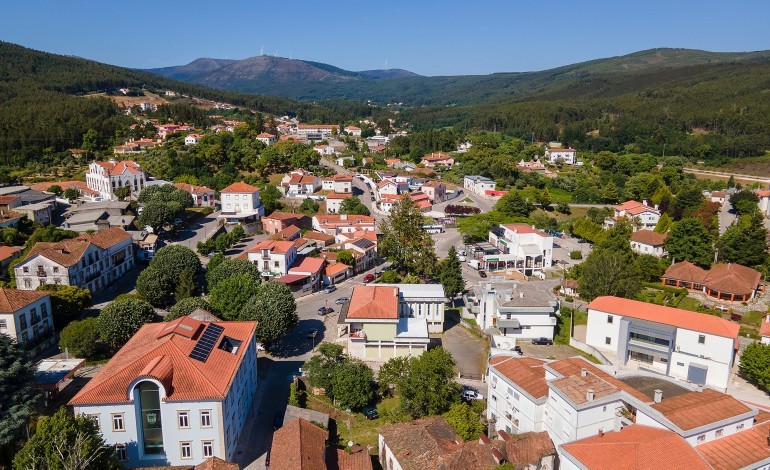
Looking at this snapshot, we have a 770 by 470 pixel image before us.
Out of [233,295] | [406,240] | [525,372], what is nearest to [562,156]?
[406,240]

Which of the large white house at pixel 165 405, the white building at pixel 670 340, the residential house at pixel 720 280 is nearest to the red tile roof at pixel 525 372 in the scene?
the white building at pixel 670 340

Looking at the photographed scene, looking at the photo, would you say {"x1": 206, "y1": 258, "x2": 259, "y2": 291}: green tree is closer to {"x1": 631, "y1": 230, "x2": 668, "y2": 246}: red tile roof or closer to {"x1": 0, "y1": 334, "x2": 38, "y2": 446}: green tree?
{"x1": 0, "y1": 334, "x2": 38, "y2": 446}: green tree

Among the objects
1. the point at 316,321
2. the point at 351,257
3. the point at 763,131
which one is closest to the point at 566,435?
the point at 316,321

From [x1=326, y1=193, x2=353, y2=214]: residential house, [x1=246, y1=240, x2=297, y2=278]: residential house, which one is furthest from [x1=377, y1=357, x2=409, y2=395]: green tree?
[x1=326, y1=193, x2=353, y2=214]: residential house

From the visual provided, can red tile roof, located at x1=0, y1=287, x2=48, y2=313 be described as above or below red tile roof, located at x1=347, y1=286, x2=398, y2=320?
above

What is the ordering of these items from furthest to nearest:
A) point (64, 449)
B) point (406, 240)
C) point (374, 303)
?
point (406, 240) → point (374, 303) → point (64, 449)

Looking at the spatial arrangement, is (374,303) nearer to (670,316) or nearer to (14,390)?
(670,316)
